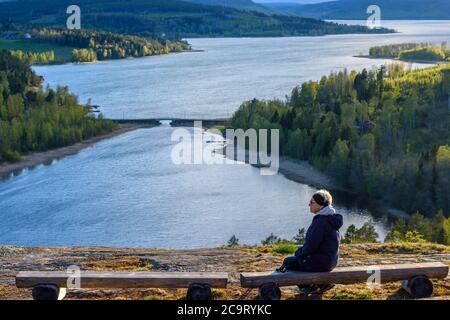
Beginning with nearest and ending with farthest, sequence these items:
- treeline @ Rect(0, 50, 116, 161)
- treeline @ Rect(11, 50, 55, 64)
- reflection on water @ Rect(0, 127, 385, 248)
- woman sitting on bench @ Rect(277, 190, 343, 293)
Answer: woman sitting on bench @ Rect(277, 190, 343, 293) → reflection on water @ Rect(0, 127, 385, 248) → treeline @ Rect(0, 50, 116, 161) → treeline @ Rect(11, 50, 55, 64)

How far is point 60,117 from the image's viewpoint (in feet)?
302

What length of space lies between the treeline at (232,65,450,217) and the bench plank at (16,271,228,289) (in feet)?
158

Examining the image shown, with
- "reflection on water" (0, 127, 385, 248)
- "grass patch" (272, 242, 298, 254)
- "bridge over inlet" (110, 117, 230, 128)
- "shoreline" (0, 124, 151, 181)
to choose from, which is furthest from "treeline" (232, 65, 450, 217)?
"grass patch" (272, 242, 298, 254)

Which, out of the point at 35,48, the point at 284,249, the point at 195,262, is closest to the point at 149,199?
the point at 284,249

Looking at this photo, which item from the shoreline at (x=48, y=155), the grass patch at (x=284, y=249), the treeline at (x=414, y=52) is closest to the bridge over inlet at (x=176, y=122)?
the shoreline at (x=48, y=155)

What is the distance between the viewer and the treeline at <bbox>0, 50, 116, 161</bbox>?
81562 millimetres

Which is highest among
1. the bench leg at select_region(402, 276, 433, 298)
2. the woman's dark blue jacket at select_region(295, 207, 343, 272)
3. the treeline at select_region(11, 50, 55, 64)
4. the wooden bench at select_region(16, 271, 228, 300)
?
the treeline at select_region(11, 50, 55, 64)

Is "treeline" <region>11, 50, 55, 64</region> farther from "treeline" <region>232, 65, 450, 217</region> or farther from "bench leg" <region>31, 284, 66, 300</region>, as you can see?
"bench leg" <region>31, 284, 66, 300</region>

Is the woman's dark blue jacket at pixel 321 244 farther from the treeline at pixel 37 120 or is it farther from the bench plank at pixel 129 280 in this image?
the treeline at pixel 37 120

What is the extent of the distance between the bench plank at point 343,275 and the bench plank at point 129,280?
0.56 m

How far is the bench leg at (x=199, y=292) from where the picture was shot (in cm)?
1043

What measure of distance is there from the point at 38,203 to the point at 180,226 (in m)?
16.0
